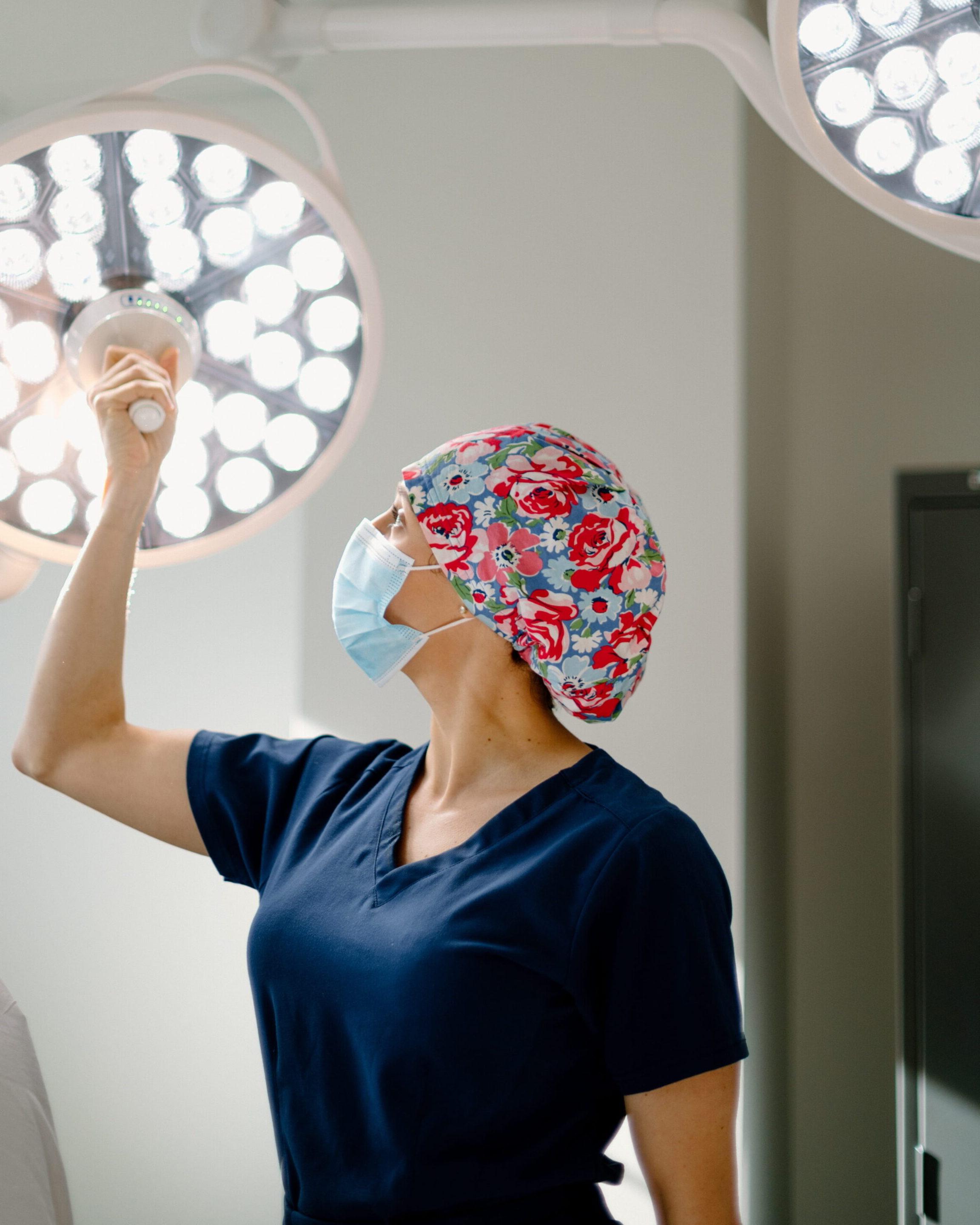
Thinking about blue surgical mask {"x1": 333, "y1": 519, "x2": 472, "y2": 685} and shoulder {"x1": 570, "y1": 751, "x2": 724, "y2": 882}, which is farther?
blue surgical mask {"x1": 333, "y1": 519, "x2": 472, "y2": 685}

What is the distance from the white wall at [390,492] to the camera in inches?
80.7

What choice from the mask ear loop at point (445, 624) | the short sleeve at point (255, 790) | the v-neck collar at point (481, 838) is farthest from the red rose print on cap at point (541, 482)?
the short sleeve at point (255, 790)

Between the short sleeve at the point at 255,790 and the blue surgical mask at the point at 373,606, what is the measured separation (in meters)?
0.13

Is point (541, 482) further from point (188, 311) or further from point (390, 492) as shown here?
point (390, 492)

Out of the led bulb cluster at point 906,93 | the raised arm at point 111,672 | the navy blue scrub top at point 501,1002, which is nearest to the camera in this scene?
the led bulb cluster at point 906,93

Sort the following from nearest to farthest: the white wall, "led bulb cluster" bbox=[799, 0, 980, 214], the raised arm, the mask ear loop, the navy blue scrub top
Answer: "led bulb cluster" bbox=[799, 0, 980, 214] → the navy blue scrub top → the raised arm → the mask ear loop → the white wall

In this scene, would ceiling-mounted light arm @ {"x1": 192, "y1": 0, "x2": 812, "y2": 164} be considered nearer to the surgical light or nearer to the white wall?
the surgical light

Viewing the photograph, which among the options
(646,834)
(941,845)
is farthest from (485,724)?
(941,845)

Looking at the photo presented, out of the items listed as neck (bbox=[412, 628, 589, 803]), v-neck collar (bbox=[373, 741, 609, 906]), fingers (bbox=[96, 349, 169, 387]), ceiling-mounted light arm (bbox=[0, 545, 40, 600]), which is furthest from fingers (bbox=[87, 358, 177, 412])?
v-neck collar (bbox=[373, 741, 609, 906])

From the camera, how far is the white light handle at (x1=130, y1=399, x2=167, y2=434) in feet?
3.61

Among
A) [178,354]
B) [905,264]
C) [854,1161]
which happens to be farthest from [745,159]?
[854,1161]

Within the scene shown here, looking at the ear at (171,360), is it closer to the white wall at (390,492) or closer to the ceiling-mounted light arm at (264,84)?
the ceiling-mounted light arm at (264,84)

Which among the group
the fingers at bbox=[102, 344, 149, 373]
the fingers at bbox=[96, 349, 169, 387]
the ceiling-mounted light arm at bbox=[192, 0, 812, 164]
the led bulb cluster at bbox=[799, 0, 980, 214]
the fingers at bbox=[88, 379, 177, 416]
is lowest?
the fingers at bbox=[88, 379, 177, 416]

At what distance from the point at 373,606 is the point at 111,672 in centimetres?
31
